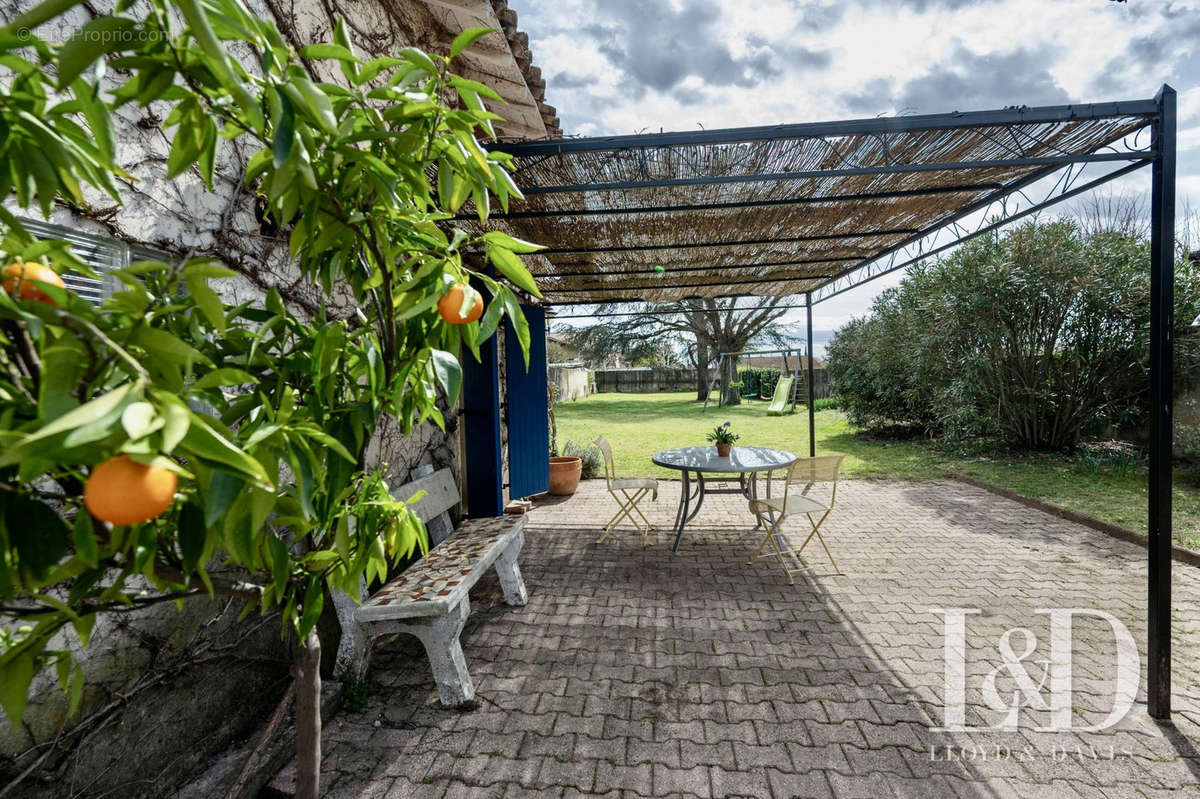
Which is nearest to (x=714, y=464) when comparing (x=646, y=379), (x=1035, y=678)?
(x=1035, y=678)

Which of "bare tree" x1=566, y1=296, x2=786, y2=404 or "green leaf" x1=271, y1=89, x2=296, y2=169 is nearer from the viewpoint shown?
"green leaf" x1=271, y1=89, x2=296, y2=169

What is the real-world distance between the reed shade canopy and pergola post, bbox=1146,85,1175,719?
8 cm

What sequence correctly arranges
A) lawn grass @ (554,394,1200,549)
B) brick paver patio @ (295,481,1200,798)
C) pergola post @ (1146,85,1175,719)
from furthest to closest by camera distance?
lawn grass @ (554,394,1200,549) < pergola post @ (1146,85,1175,719) < brick paver patio @ (295,481,1200,798)

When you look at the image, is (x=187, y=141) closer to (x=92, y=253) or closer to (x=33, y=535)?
(x=33, y=535)

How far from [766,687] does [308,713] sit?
221 cm

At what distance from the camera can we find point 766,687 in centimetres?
271

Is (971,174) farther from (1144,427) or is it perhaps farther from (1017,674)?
(1144,427)

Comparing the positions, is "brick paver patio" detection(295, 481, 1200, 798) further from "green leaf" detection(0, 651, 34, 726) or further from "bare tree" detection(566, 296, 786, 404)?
"bare tree" detection(566, 296, 786, 404)

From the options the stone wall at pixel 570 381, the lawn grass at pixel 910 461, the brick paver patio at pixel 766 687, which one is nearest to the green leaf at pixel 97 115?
the brick paver patio at pixel 766 687

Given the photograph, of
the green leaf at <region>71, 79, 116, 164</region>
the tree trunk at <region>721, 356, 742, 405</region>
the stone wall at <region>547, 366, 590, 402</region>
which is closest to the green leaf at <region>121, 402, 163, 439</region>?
the green leaf at <region>71, 79, 116, 164</region>

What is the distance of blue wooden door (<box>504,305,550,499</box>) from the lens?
580 cm

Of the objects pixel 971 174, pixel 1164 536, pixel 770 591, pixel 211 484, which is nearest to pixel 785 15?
pixel 971 174

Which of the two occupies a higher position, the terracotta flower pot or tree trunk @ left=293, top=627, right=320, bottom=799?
tree trunk @ left=293, top=627, right=320, bottom=799

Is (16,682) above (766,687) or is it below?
above
